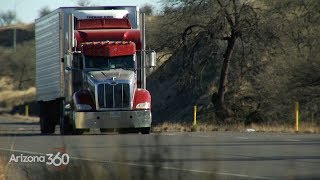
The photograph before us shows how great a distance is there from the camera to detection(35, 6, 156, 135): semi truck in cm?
2752

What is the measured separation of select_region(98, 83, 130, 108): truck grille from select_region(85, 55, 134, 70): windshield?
116cm

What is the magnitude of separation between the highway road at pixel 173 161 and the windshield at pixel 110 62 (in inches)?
205

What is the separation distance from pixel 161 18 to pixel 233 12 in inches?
184

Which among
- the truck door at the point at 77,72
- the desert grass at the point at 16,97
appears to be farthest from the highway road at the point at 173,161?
the desert grass at the point at 16,97

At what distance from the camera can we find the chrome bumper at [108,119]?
27.3m

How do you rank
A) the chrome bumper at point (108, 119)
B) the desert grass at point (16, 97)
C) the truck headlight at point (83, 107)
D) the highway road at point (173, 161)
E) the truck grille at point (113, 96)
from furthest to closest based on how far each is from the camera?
the desert grass at point (16, 97), the truck grille at point (113, 96), the truck headlight at point (83, 107), the chrome bumper at point (108, 119), the highway road at point (173, 161)

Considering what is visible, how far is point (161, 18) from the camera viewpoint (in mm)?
44125

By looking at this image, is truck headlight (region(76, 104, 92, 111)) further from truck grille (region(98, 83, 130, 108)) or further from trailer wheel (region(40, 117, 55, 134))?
trailer wheel (region(40, 117, 55, 134))

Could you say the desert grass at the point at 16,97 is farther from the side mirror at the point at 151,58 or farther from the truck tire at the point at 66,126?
the side mirror at the point at 151,58

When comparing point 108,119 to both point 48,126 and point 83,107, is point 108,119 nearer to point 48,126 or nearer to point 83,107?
point 83,107

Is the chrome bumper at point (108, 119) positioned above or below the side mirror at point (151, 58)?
below

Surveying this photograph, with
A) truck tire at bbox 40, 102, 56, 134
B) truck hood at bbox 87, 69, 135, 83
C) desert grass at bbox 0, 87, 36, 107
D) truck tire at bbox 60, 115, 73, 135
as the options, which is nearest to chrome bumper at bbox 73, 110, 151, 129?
truck hood at bbox 87, 69, 135, 83

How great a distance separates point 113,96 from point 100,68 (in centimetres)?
145

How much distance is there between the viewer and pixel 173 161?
10.1m
